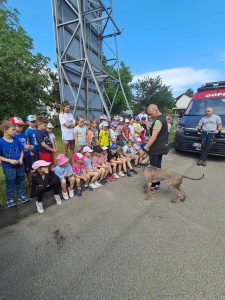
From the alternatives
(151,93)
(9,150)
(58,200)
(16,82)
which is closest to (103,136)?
(58,200)

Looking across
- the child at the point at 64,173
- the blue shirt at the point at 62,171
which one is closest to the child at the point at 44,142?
the child at the point at 64,173

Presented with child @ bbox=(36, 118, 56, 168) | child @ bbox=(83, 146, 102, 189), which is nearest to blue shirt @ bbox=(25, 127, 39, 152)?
child @ bbox=(36, 118, 56, 168)

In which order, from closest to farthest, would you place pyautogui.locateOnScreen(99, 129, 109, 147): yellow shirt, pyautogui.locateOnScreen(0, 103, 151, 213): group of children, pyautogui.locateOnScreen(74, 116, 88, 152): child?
pyautogui.locateOnScreen(0, 103, 151, 213): group of children → pyautogui.locateOnScreen(74, 116, 88, 152): child → pyautogui.locateOnScreen(99, 129, 109, 147): yellow shirt

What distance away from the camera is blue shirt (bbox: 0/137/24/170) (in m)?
3.70

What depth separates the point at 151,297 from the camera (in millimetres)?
2104

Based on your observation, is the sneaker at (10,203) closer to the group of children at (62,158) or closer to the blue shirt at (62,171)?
the group of children at (62,158)

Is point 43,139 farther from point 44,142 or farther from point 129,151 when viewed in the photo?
point 129,151

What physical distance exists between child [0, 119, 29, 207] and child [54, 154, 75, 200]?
0.76m

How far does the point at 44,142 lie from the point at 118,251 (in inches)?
113

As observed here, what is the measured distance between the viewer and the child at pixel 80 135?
577 centimetres

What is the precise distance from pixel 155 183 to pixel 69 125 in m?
3.03

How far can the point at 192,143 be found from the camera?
7.71 meters

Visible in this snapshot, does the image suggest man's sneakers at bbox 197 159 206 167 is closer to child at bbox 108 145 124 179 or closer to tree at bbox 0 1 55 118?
child at bbox 108 145 124 179

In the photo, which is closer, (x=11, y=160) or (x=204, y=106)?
(x=11, y=160)
